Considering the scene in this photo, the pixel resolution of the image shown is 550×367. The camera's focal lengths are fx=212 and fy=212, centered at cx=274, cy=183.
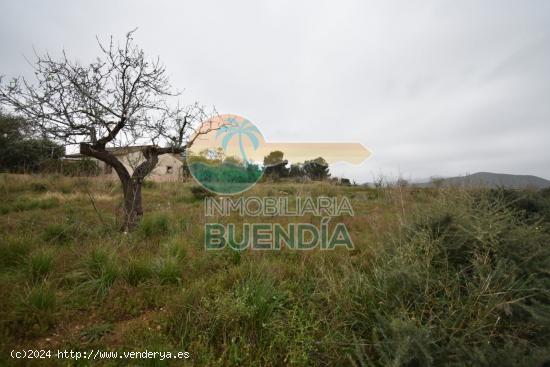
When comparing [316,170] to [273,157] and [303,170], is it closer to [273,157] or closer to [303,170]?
[303,170]

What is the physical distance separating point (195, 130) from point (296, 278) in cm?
397

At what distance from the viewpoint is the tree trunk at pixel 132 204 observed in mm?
4559

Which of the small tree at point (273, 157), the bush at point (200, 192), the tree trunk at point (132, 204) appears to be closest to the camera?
the tree trunk at point (132, 204)

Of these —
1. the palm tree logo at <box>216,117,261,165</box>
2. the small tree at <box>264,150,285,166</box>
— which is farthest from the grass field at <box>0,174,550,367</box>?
the small tree at <box>264,150,285,166</box>

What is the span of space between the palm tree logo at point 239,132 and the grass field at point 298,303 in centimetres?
338

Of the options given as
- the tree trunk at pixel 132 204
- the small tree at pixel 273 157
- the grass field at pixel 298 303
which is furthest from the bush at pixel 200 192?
the grass field at pixel 298 303

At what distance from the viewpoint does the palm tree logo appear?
563 centimetres

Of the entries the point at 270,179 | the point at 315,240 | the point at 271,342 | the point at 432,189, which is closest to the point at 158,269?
the point at 271,342

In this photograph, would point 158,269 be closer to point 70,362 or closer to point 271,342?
point 70,362

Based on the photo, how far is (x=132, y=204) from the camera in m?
4.67

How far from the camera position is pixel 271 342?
195 cm

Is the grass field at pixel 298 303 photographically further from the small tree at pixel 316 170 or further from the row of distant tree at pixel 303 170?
the small tree at pixel 316 170

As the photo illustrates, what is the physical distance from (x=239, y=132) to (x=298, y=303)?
4.68m

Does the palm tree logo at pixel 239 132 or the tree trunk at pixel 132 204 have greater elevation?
the palm tree logo at pixel 239 132
